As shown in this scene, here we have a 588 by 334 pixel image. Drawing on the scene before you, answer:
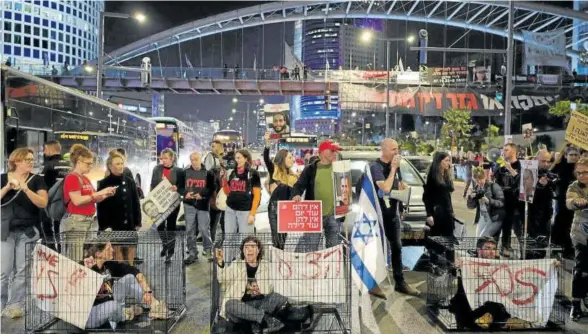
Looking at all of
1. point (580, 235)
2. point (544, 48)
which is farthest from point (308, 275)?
point (544, 48)

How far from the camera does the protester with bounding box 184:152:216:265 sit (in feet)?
28.6

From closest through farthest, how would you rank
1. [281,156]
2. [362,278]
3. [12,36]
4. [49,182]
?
[362,278] → [49,182] → [281,156] → [12,36]

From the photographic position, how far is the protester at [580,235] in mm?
6105

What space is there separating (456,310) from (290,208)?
2124mm

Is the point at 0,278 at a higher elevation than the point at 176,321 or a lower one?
higher

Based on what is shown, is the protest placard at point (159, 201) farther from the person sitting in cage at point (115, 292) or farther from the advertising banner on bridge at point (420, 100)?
the advertising banner on bridge at point (420, 100)

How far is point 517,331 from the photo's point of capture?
5.63 metres

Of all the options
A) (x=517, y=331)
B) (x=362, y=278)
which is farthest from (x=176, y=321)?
(x=517, y=331)

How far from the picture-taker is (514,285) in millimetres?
5602

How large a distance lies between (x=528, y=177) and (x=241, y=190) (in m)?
4.16

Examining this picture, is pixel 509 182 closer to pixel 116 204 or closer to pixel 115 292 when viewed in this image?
pixel 116 204

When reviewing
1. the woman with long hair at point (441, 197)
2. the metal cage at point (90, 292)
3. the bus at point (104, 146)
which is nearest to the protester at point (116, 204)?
the metal cage at point (90, 292)

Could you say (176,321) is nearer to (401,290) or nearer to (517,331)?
(401,290)

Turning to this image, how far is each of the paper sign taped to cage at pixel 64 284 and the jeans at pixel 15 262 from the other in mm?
906
